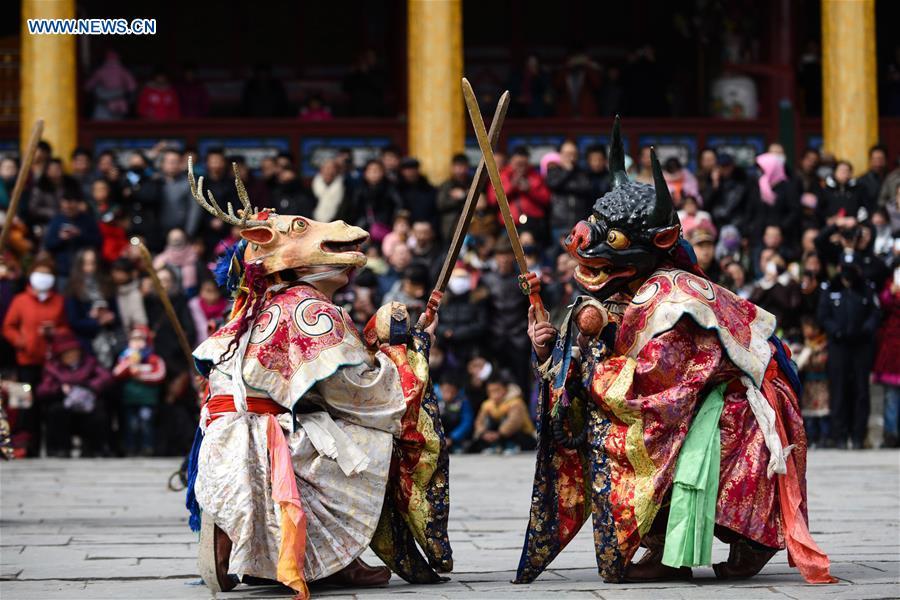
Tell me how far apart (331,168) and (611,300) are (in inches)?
344

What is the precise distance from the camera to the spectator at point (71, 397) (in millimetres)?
14984

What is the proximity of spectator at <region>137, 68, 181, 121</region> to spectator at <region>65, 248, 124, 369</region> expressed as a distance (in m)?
4.54

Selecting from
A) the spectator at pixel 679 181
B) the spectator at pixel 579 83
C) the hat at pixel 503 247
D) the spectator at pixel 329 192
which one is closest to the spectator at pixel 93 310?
the spectator at pixel 329 192

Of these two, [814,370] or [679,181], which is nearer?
[814,370]

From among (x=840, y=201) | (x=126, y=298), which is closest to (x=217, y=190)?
(x=126, y=298)

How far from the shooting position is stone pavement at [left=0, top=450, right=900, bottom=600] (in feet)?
25.4

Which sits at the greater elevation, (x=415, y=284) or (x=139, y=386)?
(x=415, y=284)

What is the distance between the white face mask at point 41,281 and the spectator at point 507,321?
11.9 ft

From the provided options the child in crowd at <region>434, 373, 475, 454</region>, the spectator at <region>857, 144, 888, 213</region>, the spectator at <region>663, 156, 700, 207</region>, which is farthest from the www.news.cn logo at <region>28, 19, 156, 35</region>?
the spectator at <region>857, 144, 888, 213</region>

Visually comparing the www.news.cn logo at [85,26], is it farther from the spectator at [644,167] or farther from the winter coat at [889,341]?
the winter coat at [889,341]

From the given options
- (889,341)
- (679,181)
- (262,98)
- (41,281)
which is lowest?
(889,341)

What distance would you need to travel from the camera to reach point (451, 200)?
1644 centimetres

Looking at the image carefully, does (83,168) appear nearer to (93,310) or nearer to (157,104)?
(93,310)

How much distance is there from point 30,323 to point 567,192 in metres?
4.86
